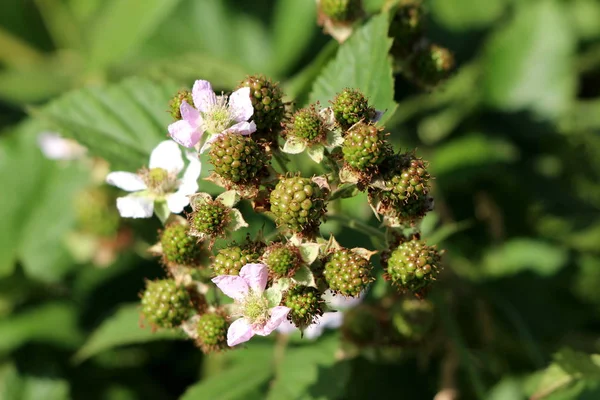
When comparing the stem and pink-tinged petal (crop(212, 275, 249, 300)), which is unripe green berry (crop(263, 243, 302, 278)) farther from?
the stem

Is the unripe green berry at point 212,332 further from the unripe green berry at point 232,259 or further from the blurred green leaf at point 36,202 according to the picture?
the blurred green leaf at point 36,202

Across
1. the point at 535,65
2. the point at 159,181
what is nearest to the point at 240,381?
the point at 159,181

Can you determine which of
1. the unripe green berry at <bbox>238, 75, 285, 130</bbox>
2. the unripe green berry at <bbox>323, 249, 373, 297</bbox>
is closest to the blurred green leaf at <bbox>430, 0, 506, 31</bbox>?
the unripe green berry at <bbox>238, 75, 285, 130</bbox>

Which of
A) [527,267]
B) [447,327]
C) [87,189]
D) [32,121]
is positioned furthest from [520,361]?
[32,121]

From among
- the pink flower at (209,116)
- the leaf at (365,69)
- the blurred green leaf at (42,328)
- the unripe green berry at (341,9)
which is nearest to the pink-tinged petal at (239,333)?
the pink flower at (209,116)

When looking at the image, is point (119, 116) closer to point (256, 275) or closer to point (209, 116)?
point (209, 116)

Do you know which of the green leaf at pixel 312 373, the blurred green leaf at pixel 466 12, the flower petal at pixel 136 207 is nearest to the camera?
the flower petal at pixel 136 207
